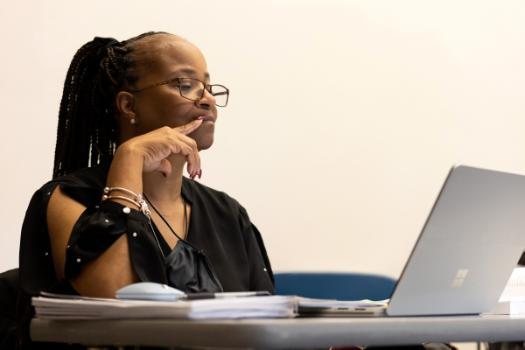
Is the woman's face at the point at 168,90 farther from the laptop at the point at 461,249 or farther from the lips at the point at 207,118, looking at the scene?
the laptop at the point at 461,249

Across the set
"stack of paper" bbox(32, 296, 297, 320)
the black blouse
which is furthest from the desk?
the black blouse

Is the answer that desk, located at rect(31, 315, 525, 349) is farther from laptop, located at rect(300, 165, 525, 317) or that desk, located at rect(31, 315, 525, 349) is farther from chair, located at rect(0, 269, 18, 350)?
chair, located at rect(0, 269, 18, 350)

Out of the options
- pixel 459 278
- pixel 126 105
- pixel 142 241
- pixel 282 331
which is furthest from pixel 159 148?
pixel 282 331

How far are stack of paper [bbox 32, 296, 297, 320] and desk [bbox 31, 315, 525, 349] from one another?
10mm

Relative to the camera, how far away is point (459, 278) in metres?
1.14

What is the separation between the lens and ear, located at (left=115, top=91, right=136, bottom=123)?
1.87 meters

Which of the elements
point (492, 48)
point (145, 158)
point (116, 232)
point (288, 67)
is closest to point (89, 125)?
point (145, 158)

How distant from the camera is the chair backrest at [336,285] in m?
2.35

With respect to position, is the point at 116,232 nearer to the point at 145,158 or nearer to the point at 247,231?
the point at 145,158

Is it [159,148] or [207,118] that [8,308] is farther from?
[207,118]

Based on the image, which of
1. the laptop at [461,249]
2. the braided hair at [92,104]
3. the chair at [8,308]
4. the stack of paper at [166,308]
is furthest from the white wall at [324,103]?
the laptop at [461,249]

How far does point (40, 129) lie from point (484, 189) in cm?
159

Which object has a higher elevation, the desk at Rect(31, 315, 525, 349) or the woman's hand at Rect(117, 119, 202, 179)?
the woman's hand at Rect(117, 119, 202, 179)

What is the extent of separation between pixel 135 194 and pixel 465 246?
0.61m
